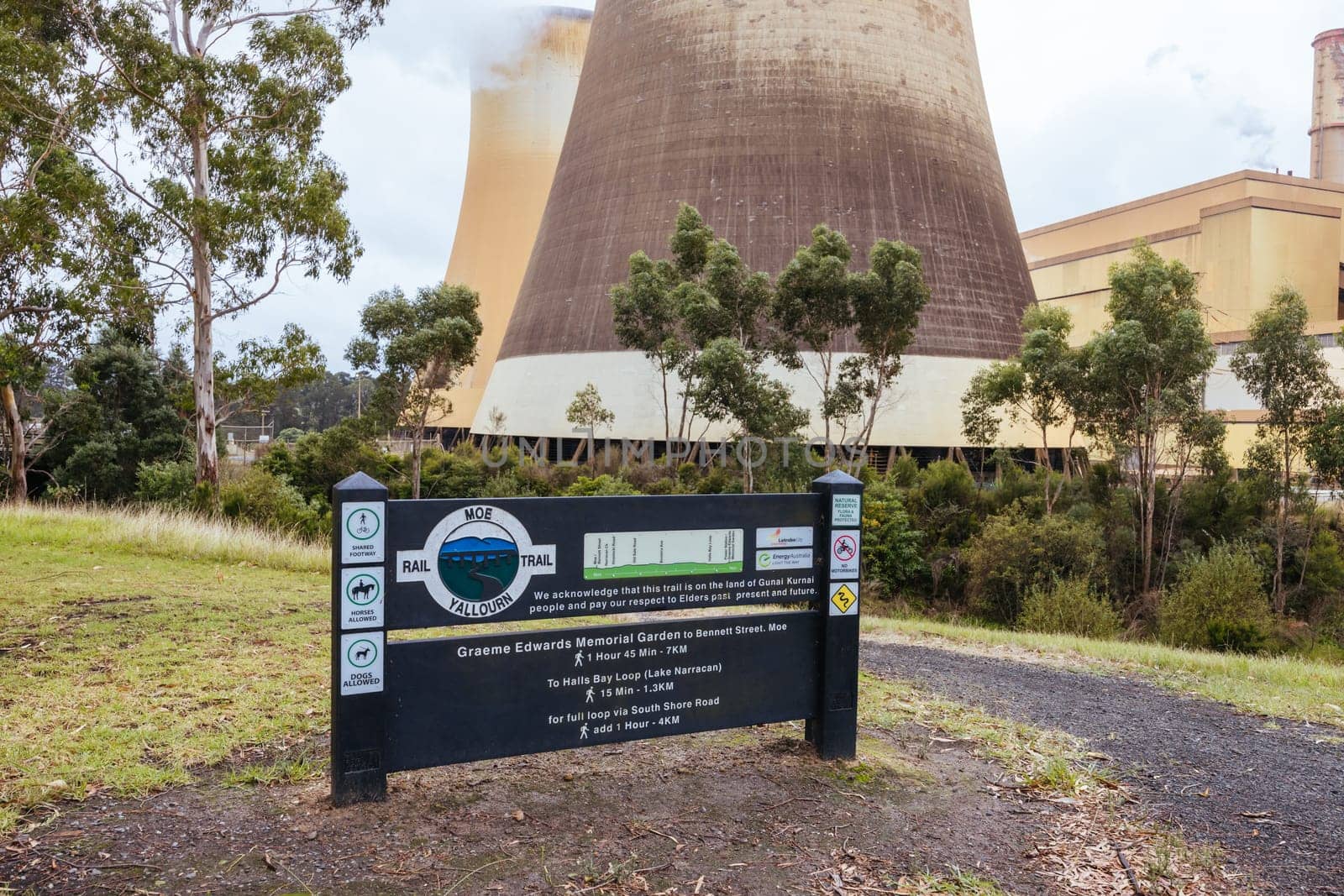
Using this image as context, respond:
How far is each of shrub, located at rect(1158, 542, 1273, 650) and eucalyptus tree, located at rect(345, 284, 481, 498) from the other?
44.7ft

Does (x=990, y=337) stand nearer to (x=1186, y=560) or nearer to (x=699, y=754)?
(x=1186, y=560)

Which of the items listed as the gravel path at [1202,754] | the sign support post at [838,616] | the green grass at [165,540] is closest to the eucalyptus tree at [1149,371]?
the gravel path at [1202,754]

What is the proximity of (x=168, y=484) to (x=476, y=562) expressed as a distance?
15175mm

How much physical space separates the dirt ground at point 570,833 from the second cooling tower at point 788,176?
2087 centimetres

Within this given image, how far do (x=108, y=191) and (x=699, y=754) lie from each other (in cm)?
1357

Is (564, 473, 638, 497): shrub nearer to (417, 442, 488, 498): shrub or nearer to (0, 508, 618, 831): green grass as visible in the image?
(417, 442, 488, 498): shrub

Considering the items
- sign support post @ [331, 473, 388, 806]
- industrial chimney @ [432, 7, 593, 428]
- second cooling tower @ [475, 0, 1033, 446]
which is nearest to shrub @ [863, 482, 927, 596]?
second cooling tower @ [475, 0, 1033, 446]

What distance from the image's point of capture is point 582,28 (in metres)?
47.1

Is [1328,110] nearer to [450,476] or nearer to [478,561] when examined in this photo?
[450,476]

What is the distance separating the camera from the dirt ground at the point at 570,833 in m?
3.04

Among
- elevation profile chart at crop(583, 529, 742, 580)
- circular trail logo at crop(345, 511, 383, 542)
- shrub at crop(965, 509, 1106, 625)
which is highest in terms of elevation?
circular trail logo at crop(345, 511, 383, 542)

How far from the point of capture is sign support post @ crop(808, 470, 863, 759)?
422 centimetres

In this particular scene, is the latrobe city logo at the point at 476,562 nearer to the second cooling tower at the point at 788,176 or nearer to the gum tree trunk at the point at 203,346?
the gum tree trunk at the point at 203,346

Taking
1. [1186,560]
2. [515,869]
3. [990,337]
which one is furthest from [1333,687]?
[990,337]
